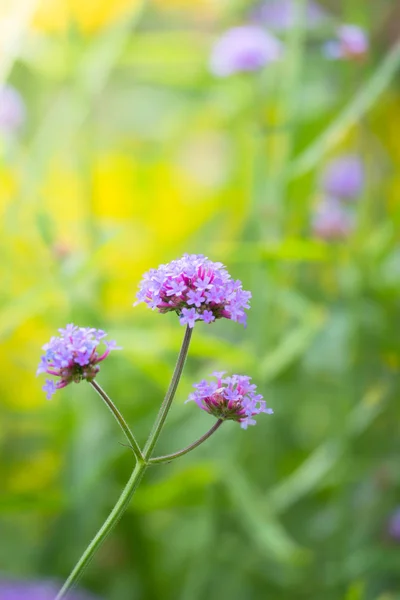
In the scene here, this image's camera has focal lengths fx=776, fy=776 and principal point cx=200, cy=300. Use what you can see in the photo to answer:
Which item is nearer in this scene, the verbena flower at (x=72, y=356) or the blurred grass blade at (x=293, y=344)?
the verbena flower at (x=72, y=356)

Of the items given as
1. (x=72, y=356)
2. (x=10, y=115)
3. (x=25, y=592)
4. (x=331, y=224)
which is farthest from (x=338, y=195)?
(x=72, y=356)

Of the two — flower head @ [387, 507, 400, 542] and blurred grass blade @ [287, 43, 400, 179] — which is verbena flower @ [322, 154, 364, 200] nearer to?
blurred grass blade @ [287, 43, 400, 179]

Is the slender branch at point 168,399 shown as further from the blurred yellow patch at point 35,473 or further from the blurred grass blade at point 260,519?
the blurred yellow patch at point 35,473

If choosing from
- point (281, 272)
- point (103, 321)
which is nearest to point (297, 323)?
point (281, 272)

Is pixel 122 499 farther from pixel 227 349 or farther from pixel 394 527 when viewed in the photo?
pixel 394 527

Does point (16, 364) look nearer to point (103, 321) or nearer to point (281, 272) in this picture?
point (103, 321)

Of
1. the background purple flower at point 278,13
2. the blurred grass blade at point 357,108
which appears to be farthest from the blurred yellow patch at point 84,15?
the blurred grass blade at point 357,108
